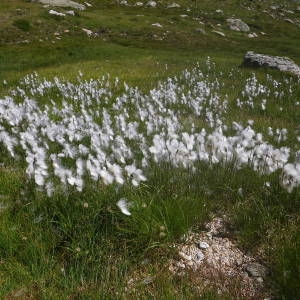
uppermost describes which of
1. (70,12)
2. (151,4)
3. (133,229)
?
(133,229)

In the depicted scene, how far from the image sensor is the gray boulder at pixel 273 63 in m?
20.7

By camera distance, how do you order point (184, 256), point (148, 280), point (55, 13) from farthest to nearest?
point (55, 13), point (184, 256), point (148, 280)

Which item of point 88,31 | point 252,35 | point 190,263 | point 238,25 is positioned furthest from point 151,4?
point 190,263

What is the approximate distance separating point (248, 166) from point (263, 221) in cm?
114

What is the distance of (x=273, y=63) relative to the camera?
21.7 m

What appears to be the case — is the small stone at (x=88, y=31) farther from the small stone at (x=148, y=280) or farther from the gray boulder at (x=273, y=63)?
the small stone at (x=148, y=280)

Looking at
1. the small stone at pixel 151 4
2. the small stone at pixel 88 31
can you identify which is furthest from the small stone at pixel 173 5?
the small stone at pixel 88 31

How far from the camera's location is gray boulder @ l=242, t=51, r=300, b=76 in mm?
20667

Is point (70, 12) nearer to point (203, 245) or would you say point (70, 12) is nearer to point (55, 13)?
point (55, 13)

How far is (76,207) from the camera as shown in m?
4.88

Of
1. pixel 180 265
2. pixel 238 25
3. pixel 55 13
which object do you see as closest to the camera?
pixel 180 265

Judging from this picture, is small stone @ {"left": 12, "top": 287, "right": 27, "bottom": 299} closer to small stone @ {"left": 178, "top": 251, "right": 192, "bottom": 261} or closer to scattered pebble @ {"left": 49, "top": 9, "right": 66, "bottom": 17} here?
small stone @ {"left": 178, "top": 251, "right": 192, "bottom": 261}

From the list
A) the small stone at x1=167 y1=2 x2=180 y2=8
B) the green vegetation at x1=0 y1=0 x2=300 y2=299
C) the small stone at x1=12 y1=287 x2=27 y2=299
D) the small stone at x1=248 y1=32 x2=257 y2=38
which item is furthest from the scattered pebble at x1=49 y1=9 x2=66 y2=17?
the small stone at x1=12 y1=287 x2=27 y2=299

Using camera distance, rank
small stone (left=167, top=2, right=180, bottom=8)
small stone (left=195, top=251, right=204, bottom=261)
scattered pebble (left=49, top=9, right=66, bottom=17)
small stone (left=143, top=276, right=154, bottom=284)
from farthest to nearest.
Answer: small stone (left=167, top=2, right=180, bottom=8), scattered pebble (left=49, top=9, right=66, bottom=17), small stone (left=195, top=251, right=204, bottom=261), small stone (left=143, top=276, right=154, bottom=284)
